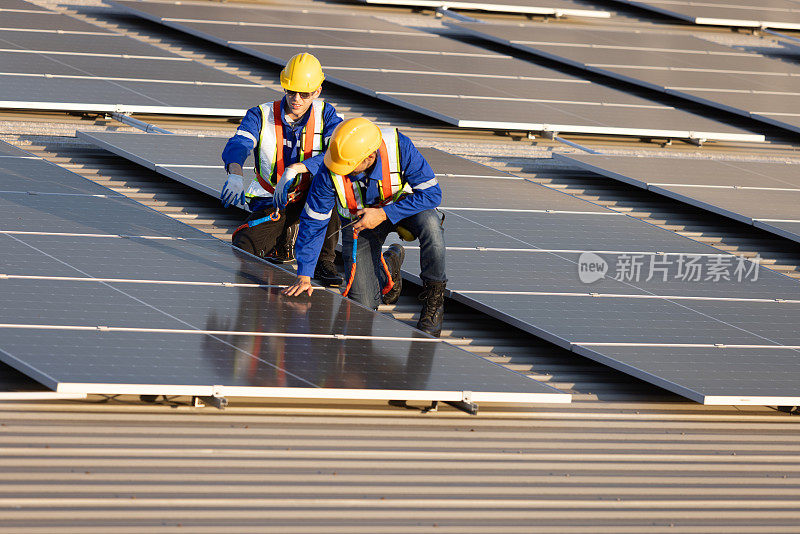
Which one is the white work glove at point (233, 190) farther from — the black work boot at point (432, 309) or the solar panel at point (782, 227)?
the solar panel at point (782, 227)

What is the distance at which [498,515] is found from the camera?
346 inches

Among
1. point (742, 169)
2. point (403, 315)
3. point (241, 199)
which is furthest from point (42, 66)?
point (742, 169)

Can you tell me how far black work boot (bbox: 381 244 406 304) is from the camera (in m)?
12.1

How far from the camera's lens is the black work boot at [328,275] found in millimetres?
13031

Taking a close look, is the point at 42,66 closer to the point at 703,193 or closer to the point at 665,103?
the point at 703,193

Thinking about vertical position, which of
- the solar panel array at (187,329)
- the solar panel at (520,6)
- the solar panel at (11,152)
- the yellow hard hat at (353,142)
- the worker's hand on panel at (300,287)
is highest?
the solar panel at (520,6)

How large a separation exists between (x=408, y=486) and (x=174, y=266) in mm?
3894

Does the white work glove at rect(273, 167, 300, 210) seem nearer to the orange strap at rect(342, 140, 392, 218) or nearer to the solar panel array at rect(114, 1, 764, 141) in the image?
the orange strap at rect(342, 140, 392, 218)

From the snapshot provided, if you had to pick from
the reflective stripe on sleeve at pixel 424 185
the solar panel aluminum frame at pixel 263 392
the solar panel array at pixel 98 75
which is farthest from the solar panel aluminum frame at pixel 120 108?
the solar panel aluminum frame at pixel 263 392

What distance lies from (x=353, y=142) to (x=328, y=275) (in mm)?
2185

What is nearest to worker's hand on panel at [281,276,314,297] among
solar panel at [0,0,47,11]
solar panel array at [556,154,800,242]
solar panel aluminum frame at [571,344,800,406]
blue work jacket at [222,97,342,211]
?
blue work jacket at [222,97,342,211]

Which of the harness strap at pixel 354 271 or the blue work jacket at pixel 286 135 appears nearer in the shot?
the harness strap at pixel 354 271

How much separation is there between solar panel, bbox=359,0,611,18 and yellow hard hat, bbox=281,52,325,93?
48.4 ft

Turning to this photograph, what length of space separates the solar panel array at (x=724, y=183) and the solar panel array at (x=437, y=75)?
187 cm
